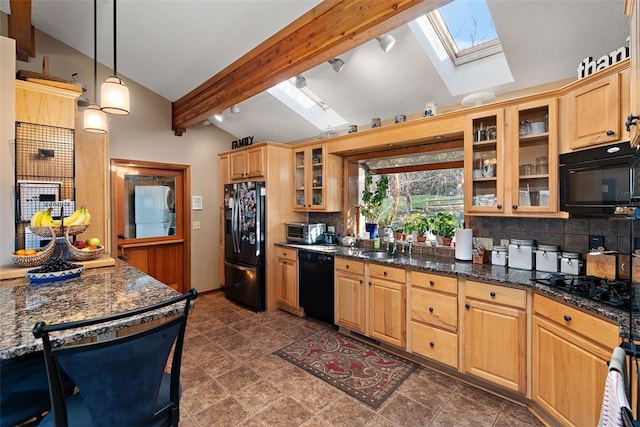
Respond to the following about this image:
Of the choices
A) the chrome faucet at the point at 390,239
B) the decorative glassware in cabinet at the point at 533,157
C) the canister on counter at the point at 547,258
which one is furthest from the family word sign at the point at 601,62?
the chrome faucet at the point at 390,239

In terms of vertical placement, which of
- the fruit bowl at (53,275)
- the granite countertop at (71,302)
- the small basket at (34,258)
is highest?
the small basket at (34,258)

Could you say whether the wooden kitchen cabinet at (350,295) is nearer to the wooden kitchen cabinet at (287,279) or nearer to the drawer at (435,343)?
the drawer at (435,343)

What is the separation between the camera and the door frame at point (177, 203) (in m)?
4.03

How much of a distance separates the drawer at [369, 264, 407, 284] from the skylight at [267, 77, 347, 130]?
206cm

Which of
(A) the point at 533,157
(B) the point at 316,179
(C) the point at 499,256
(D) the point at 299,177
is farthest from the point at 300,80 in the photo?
(C) the point at 499,256

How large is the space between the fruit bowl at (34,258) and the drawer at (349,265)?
243cm

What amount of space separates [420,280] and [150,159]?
400cm

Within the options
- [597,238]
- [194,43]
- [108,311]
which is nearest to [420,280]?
[597,238]

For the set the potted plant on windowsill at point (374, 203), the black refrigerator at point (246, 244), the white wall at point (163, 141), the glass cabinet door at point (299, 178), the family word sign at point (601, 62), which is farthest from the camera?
the glass cabinet door at point (299, 178)

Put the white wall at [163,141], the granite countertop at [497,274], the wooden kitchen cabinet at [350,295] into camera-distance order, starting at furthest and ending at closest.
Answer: the white wall at [163,141] < the wooden kitchen cabinet at [350,295] < the granite countertop at [497,274]

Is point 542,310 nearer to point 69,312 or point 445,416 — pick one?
point 445,416

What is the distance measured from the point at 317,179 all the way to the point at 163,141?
7.88 ft

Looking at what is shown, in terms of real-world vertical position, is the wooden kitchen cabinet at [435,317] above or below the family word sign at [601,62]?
below

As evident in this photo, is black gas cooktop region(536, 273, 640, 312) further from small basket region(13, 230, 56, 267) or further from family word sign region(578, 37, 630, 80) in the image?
small basket region(13, 230, 56, 267)
